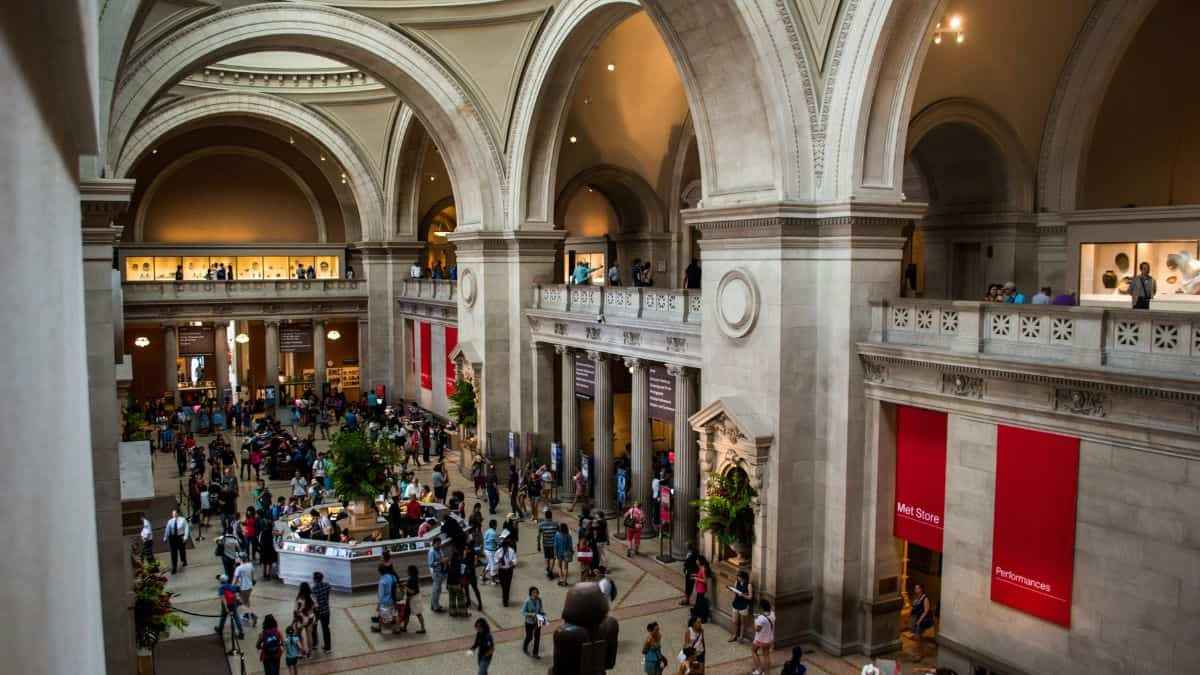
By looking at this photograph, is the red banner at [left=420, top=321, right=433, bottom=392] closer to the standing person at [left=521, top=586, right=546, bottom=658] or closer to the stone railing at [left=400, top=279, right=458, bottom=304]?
the stone railing at [left=400, top=279, right=458, bottom=304]

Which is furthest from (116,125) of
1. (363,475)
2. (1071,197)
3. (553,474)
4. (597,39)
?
(1071,197)

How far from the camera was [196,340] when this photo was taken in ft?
105

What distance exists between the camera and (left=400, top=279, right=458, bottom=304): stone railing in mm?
28281

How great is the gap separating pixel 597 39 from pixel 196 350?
774 inches

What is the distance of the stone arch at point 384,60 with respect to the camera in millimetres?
19109

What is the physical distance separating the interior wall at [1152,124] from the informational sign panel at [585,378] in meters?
10.3

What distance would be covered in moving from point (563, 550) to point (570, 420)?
5.95 m

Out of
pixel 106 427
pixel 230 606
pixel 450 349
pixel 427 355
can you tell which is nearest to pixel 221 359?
pixel 427 355

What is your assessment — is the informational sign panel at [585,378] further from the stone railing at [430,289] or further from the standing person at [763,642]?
the standing person at [763,642]

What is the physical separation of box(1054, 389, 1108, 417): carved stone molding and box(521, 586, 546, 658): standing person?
704 centimetres

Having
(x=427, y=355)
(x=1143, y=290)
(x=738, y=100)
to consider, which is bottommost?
(x=427, y=355)

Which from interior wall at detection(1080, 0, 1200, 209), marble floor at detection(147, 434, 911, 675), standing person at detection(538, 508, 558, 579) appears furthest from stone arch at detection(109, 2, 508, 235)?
interior wall at detection(1080, 0, 1200, 209)

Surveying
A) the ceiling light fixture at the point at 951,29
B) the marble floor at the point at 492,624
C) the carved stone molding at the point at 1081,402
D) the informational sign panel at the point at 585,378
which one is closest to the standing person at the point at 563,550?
the marble floor at the point at 492,624

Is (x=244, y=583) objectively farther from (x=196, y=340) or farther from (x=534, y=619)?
(x=196, y=340)
